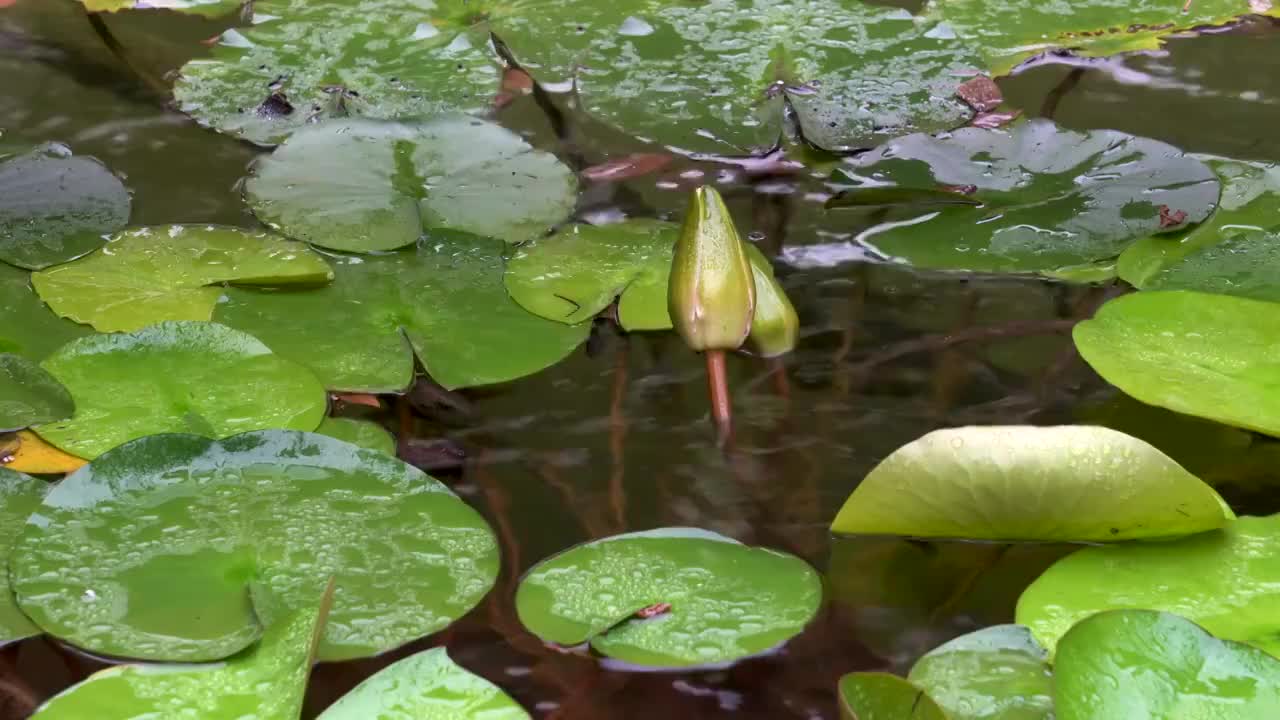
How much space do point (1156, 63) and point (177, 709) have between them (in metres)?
1.55

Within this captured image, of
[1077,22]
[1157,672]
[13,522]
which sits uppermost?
[1077,22]

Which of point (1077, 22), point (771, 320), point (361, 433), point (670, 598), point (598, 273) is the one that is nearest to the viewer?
point (670, 598)

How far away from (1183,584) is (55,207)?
46.8 inches

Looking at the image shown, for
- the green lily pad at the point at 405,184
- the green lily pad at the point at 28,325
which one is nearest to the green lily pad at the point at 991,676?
the green lily pad at the point at 405,184

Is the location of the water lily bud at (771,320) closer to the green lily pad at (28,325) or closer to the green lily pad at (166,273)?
the green lily pad at (166,273)

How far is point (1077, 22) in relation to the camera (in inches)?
68.0

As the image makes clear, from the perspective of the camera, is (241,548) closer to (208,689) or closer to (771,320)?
(208,689)

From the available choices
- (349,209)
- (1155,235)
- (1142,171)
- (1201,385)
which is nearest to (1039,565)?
(1201,385)

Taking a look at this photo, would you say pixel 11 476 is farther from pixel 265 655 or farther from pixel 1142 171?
pixel 1142 171

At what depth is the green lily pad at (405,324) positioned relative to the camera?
1.08 metres

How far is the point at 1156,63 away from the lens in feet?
5.49

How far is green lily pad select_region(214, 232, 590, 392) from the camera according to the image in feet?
3.53

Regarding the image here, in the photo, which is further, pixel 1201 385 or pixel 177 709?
pixel 1201 385

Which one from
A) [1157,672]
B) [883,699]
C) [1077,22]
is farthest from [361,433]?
[1077,22]
